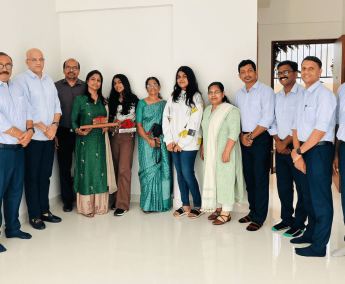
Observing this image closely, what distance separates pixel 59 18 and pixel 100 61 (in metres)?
0.79

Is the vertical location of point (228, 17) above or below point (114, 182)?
above

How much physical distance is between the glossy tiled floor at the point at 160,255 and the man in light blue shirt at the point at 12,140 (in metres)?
0.27

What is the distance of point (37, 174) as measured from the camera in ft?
12.6

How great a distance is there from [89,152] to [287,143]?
2.17 metres

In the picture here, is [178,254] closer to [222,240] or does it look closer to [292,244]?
[222,240]

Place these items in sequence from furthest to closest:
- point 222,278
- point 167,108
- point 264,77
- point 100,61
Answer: point 264,77
point 100,61
point 167,108
point 222,278

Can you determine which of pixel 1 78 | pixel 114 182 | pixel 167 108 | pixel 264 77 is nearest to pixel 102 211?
pixel 114 182

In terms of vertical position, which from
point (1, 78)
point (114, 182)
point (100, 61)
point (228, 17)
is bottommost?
point (114, 182)

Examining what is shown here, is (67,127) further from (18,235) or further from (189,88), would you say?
(189,88)

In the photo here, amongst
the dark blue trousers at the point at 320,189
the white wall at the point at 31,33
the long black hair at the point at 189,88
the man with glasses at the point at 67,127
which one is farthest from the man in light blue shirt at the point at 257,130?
the white wall at the point at 31,33

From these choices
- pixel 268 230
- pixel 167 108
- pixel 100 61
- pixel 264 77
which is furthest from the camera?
pixel 264 77

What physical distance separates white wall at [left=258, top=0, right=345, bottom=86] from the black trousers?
3675 mm

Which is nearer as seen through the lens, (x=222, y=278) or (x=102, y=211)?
(x=222, y=278)

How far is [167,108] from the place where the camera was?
164 inches
